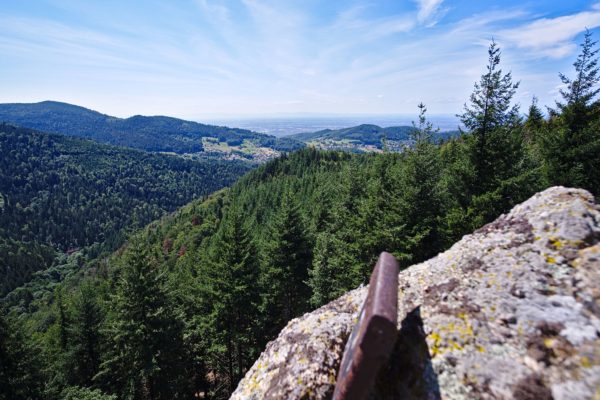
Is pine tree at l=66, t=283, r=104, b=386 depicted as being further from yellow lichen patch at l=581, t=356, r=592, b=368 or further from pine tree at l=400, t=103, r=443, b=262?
yellow lichen patch at l=581, t=356, r=592, b=368

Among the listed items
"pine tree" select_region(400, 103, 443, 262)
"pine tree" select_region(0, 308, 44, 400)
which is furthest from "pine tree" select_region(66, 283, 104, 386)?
"pine tree" select_region(400, 103, 443, 262)

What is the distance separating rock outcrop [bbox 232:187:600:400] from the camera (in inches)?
184

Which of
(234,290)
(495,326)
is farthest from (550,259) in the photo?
(234,290)

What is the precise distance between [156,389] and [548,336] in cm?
2514

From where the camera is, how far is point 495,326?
5703 mm

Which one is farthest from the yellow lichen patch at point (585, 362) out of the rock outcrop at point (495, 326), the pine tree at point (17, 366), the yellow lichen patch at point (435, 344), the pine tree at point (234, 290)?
the pine tree at point (17, 366)

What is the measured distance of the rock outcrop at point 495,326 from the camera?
4.68m

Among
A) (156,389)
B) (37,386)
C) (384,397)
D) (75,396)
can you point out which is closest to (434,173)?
(384,397)

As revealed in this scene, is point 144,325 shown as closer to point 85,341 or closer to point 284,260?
point 284,260

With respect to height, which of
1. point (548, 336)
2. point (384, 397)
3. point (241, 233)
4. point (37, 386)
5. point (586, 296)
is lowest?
point (37, 386)

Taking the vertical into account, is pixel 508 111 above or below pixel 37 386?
above

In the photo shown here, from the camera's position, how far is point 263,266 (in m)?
26.7

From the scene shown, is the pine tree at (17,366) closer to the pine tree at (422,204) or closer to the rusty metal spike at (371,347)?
the rusty metal spike at (371,347)

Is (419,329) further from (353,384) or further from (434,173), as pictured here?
(434,173)
